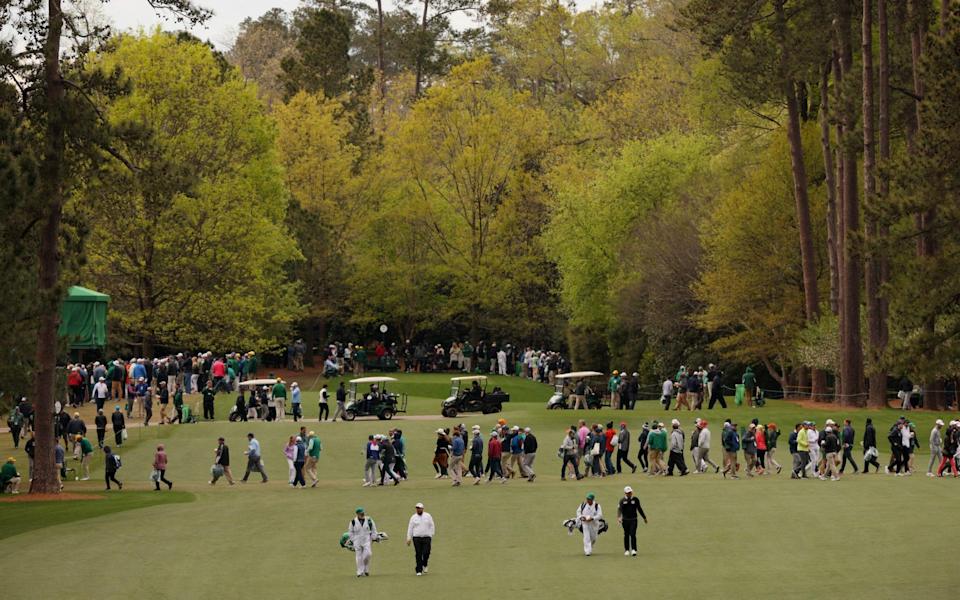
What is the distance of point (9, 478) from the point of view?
38.4 metres

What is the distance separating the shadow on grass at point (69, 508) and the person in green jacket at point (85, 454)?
3185 mm

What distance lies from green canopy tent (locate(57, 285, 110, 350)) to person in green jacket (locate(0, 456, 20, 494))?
15346 mm

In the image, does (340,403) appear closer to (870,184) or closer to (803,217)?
(803,217)

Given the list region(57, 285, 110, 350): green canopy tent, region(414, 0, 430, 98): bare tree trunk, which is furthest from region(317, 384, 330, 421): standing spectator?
region(414, 0, 430, 98): bare tree trunk

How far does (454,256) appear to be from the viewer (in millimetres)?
80562

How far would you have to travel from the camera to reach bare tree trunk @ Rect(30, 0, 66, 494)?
119 feet

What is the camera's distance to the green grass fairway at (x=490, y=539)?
25.0 metres

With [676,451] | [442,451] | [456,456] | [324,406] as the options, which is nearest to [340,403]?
[324,406]

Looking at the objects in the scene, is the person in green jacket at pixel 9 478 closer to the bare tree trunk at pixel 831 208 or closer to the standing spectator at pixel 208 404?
the standing spectator at pixel 208 404

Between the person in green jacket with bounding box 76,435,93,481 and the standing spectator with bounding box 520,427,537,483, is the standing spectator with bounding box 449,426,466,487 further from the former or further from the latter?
the person in green jacket with bounding box 76,435,93,481

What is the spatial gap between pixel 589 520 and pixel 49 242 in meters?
18.4

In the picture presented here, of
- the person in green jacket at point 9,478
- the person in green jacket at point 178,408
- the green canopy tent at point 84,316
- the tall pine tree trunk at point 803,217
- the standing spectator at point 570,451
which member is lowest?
the person in green jacket at point 9,478

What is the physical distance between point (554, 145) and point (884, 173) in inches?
2185

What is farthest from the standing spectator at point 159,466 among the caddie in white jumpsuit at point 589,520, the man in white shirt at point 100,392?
the caddie in white jumpsuit at point 589,520
